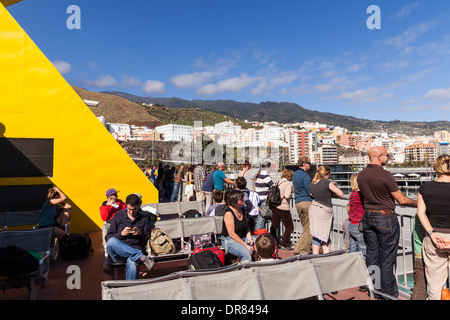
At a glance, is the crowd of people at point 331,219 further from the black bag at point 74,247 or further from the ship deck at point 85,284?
the ship deck at point 85,284

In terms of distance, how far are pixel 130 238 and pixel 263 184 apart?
124 inches

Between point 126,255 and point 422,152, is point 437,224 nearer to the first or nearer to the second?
point 126,255

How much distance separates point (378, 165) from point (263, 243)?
1.68 meters

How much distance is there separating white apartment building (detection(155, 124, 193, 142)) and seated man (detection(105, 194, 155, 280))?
10980 cm

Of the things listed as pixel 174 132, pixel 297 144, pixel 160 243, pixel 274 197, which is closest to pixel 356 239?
pixel 274 197

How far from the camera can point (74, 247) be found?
5.70 meters

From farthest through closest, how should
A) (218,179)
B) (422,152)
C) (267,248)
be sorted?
(422,152) → (218,179) → (267,248)

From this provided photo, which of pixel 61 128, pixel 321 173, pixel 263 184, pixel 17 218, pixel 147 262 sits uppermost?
pixel 61 128

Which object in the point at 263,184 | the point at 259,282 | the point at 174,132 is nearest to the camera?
the point at 259,282

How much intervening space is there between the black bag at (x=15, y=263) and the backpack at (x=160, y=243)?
5.10ft

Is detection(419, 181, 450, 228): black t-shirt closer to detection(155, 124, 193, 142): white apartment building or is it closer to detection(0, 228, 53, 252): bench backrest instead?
detection(0, 228, 53, 252): bench backrest

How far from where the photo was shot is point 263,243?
3.35m

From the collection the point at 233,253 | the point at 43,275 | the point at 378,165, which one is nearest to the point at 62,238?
the point at 43,275
